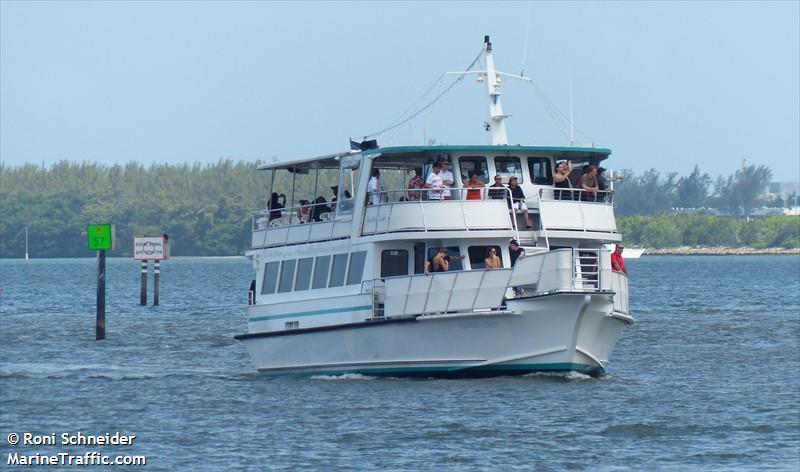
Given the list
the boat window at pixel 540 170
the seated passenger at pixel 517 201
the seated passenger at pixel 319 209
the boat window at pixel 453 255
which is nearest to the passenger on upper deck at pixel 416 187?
the boat window at pixel 453 255

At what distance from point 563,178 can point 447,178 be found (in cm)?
255

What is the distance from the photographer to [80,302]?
8412cm

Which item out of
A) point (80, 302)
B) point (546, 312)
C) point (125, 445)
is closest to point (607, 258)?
point (546, 312)

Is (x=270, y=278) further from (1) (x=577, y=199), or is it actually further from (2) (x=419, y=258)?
(1) (x=577, y=199)

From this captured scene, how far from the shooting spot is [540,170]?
35.2m

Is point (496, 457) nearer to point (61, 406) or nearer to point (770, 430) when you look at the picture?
point (770, 430)

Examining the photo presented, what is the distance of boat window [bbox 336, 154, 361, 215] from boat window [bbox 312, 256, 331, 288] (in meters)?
1.13

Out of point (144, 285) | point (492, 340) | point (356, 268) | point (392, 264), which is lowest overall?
point (144, 285)

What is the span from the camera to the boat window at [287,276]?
3716 centimetres

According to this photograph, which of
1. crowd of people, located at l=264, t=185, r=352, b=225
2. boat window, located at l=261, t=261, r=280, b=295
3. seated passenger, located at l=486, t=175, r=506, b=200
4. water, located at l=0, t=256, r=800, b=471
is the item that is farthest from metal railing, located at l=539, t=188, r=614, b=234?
boat window, located at l=261, t=261, r=280, b=295

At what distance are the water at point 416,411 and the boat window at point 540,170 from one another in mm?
4640

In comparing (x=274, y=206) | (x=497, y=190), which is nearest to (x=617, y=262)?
(x=497, y=190)

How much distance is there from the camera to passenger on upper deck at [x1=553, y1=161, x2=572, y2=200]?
112 feet

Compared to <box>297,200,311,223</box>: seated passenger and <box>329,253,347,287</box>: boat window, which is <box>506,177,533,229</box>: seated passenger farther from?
<box>297,200,311,223</box>: seated passenger
